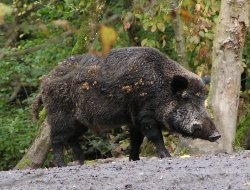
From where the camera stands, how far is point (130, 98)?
30.7ft

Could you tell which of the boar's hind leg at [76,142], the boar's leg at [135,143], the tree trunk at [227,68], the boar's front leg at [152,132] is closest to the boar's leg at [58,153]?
the boar's hind leg at [76,142]

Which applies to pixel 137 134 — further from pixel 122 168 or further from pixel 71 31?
pixel 71 31

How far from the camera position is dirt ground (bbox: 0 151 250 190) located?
617cm

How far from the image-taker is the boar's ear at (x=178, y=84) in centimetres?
938

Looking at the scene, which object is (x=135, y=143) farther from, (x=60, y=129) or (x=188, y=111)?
(x=60, y=129)

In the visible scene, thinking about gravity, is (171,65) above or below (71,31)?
below

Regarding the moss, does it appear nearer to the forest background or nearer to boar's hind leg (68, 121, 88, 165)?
the forest background

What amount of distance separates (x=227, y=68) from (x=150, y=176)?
135 inches

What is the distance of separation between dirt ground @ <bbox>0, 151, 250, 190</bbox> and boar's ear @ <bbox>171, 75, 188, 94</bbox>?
6.27ft

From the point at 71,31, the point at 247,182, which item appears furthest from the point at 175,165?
the point at 71,31

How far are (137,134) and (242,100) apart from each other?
5.25m

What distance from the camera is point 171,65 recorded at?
9.62 m

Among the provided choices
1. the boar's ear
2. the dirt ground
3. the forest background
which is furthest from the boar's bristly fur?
the dirt ground

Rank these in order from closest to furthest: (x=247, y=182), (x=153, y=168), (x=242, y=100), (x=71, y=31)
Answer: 1. (x=71, y=31)
2. (x=247, y=182)
3. (x=153, y=168)
4. (x=242, y=100)
